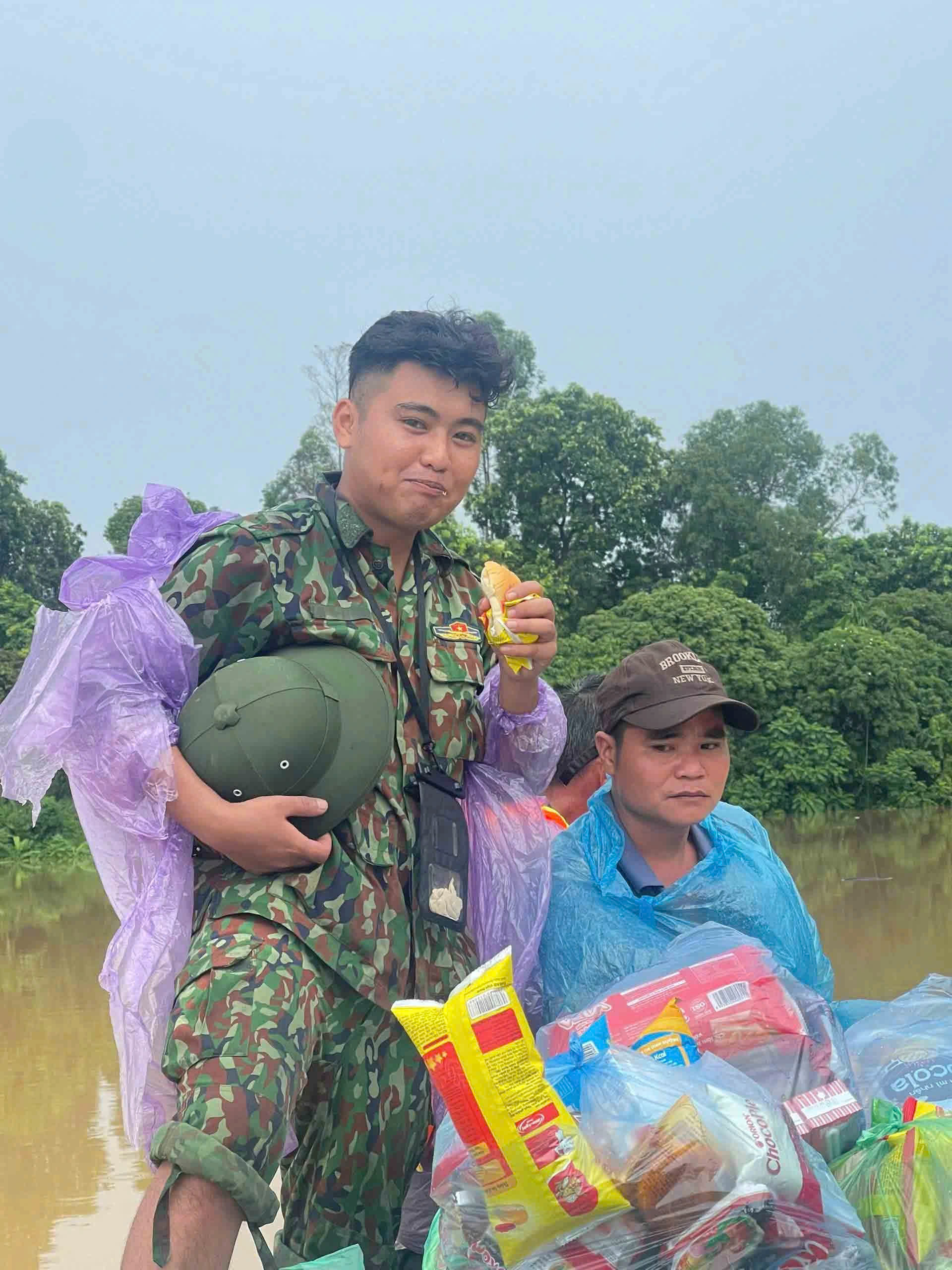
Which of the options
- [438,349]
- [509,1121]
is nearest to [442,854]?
[509,1121]

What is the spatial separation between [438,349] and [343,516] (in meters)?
0.32

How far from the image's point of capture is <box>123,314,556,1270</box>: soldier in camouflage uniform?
163 centimetres

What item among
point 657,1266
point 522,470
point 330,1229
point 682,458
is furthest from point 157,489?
point 682,458

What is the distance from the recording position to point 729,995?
68.1 inches

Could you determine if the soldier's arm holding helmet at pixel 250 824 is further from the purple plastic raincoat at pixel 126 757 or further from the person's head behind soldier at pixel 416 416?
the person's head behind soldier at pixel 416 416

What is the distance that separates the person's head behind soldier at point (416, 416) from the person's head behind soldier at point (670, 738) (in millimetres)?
473

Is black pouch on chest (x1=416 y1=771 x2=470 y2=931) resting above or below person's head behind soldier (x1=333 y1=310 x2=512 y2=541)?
below

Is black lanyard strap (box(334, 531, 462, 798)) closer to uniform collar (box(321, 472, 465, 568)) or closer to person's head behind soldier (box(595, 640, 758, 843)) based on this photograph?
uniform collar (box(321, 472, 465, 568))

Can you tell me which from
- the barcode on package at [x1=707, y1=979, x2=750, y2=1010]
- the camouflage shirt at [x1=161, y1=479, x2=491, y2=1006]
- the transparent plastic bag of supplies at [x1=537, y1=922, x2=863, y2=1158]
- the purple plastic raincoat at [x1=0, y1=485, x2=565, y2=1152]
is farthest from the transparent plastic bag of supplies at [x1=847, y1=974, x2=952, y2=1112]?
the purple plastic raincoat at [x1=0, y1=485, x2=565, y2=1152]

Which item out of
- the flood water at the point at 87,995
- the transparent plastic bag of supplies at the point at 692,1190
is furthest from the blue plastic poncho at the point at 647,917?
the flood water at the point at 87,995

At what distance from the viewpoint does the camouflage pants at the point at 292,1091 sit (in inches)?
63.1

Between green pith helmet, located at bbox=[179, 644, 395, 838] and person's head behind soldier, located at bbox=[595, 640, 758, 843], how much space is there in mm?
521

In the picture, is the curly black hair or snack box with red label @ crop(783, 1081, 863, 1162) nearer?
snack box with red label @ crop(783, 1081, 863, 1162)

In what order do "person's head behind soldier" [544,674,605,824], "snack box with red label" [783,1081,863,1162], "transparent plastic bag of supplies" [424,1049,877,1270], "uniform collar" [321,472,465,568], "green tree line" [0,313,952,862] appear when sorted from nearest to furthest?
"transparent plastic bag of supplies" [424,1049,877,1270] → "snack box with red label" [783,1081,863,1162] → "uniform collar" [321,472,465,568] → "person's head behind soldier" [544,674,605,824] → "green tree line" [0,313,952,862]
